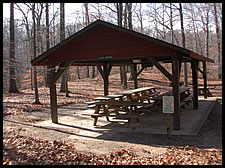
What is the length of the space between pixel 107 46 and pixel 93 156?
4.48m

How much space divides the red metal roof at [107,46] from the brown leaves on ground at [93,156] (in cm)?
335

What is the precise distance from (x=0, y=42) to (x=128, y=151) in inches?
197

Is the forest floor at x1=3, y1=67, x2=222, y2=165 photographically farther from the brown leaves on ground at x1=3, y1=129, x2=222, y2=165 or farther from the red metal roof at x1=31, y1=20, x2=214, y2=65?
the red metal roof at x1=31, y1=20, x2=214, y2=65

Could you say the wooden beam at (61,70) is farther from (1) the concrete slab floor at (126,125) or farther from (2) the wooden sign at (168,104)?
(2) the wooden sign at (168,104)

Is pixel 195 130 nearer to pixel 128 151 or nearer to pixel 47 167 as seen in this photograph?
pixel 128 151

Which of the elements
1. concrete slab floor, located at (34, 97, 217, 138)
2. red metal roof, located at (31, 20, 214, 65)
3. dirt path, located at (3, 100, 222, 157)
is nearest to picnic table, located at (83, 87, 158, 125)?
concrete slab floor, located at (34, 97, 217, 138)

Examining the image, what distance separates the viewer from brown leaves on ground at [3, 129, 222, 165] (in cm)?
495

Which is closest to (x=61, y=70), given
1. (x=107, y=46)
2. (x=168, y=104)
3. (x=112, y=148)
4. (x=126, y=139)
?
(x=107, y=46)

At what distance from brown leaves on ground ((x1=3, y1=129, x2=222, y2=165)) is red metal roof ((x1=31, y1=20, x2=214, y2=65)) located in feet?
11.0

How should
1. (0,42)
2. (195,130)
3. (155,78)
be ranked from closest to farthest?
(0,42), (195,130), (155,78)

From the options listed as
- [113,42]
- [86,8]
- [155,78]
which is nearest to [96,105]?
[113,42]

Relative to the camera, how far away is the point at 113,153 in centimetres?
580

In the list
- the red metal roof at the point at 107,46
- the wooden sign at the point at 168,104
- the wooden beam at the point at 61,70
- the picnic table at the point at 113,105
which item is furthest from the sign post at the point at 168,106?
the wooden beam at the point at 61,70

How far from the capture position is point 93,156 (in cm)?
558
